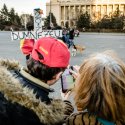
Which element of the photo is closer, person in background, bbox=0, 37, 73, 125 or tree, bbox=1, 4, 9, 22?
person in background, bbox=0, 37, 73, 125

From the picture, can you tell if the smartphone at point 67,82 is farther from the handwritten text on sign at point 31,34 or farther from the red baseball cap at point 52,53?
the handwritten text on sign at point 31,34

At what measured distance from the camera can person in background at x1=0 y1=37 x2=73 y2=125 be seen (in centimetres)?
212

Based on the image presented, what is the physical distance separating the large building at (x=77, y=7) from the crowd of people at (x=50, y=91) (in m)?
109

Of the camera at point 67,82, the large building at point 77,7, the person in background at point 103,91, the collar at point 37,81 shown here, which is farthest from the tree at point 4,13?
the person in background at point 103,91

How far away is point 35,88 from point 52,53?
21 centimetres

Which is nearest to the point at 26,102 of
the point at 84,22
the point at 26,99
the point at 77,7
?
the point at 26,99

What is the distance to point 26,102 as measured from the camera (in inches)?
86.0

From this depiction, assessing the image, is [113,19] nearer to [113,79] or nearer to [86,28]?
[86,28]

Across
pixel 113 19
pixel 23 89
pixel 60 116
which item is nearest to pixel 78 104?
pixel 60 116

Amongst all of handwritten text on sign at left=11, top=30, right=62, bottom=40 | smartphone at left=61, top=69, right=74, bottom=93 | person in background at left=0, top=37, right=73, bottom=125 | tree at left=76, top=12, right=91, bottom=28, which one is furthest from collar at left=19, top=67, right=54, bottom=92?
tree at left=76, top=12, right=91, bottom=28

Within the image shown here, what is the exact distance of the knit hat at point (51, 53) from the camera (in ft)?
7.58

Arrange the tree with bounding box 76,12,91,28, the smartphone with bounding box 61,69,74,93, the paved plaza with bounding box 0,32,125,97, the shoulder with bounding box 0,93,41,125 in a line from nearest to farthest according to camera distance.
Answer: the shoulder with bounding box 0,93,41,125, the smartphone with bounding box 61,69,74,93, the paved plaza with bounding box 0,32,125,97, the tree with bounding box 76,12,91,28

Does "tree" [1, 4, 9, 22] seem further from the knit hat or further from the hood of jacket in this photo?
the hood of jacket

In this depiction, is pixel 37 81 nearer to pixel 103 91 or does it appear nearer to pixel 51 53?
pixel 51 53
